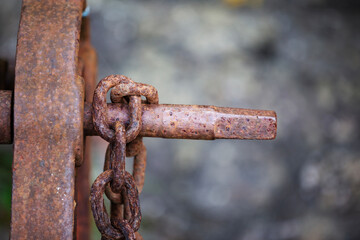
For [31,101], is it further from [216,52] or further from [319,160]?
[319,160]

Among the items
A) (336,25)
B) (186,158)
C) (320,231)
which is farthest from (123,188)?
(336,25)

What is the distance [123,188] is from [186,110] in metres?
0.22

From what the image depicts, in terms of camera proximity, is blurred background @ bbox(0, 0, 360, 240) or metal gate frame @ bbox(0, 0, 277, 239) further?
blurred background @ bbox(0, 0, 360, 240)

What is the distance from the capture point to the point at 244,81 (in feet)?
7.83

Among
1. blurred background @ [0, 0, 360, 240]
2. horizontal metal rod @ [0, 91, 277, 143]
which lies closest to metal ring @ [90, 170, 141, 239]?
horizontal metal rod @ [0, 91, 277, 143]

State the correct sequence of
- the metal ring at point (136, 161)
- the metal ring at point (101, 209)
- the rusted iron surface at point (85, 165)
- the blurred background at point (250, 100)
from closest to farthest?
1. the metal ring at point (101, 209)
2. the metal ring at point (136, 161)
3. the rusted iron surface at point (85, 165)
4. the blurred background at point (250, 100)

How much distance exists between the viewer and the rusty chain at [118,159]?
0.66m

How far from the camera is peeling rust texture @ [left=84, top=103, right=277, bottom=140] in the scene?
0.75 metres

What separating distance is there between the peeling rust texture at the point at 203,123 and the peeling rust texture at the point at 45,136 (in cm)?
7

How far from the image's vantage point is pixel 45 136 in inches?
27.0

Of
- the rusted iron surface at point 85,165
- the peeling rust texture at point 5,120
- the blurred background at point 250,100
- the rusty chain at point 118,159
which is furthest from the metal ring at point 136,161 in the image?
the blurred background at point 250,100

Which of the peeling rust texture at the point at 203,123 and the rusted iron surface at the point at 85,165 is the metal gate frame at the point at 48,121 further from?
the rusted iron surface at the point at 85,165

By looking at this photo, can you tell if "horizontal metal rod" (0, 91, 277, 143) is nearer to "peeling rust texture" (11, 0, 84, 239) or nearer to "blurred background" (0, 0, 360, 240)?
"peeling rust texture" (11, 0, 84, 239)

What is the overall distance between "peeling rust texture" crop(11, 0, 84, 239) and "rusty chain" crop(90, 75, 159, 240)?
0.05 m
